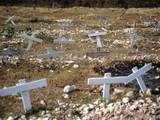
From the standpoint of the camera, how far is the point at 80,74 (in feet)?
66.5

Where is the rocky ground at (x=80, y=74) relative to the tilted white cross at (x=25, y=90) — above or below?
below

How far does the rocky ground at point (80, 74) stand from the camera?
15617 millimetres

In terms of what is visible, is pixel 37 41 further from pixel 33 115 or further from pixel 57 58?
pixel 33 115

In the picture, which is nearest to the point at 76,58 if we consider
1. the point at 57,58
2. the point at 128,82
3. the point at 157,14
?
the point at 57,58

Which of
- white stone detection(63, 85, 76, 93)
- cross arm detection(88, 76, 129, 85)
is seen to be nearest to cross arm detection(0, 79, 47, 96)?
cross arm detection(88, 76, 129, 85)

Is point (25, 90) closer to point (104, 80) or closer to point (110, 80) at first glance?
point (104, 80)

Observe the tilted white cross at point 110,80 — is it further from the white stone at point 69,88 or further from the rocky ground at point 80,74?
the white stone at point 69,88

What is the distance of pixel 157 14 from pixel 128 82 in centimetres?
3148

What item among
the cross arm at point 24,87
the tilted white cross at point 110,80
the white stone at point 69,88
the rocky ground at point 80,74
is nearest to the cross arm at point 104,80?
the tilted white cross at point 110,80

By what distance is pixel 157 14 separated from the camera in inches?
1896

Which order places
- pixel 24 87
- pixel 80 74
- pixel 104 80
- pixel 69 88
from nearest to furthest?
pixel 24 87, pixel 104 80, pixel 69 88, pixel 80 74

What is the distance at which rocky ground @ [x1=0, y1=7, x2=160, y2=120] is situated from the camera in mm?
15617

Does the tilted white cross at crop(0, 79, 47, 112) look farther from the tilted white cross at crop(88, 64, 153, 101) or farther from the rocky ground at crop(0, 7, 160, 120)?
the tilted white cross at crop(88, 64, 153, 101)

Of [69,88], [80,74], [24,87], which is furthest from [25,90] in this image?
[80,74]
